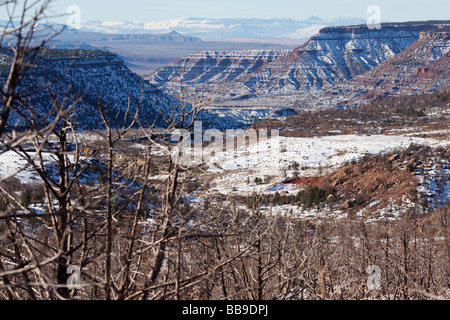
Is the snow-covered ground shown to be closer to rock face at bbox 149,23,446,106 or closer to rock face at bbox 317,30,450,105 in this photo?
rock face at bbox 317,30,450,105

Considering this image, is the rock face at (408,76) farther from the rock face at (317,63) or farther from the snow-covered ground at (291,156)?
the snow-covered ground at (291,156)

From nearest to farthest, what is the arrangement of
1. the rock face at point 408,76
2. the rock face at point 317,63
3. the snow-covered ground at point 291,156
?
the snow-covered ground at point 291,156 → the rock face at point 408,76 → the rock face at point 317,63

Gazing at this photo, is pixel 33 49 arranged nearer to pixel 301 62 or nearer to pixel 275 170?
pixel 275 170

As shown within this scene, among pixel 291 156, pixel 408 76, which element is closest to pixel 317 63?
pixel 408 76

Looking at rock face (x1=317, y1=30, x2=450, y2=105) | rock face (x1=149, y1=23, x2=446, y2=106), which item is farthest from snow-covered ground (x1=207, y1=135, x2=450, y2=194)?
rock face (x1=149, y1=23, x2=446, y2=106)

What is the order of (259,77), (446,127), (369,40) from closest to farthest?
(446,127), (259,77), (369,40)

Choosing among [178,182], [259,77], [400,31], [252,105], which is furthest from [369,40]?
[178,182]

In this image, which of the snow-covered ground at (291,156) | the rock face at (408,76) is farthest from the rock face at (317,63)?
the snow-covered ground at (291,156)

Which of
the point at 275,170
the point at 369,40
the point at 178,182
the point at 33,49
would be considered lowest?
the point at 275,170

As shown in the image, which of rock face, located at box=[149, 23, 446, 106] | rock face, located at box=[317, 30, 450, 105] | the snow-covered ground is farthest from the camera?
rock face, located at box=[149, 23, 446, 106]
